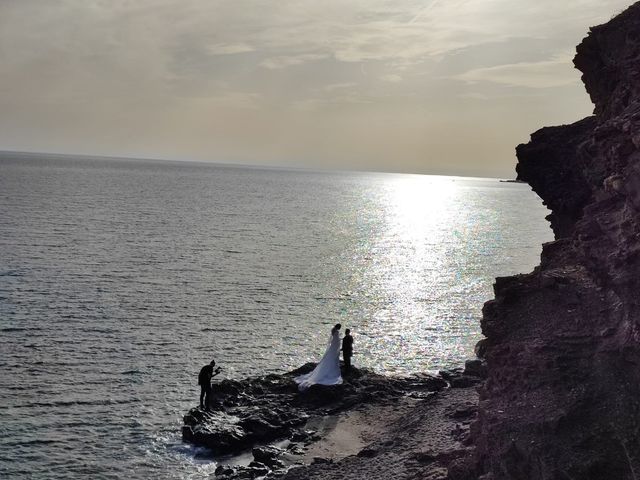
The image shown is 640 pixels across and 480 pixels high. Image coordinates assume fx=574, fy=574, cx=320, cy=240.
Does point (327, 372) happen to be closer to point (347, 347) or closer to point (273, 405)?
point (347, 347)

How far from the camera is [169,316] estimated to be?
42.1 m

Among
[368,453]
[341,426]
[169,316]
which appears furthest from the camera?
[169,316]

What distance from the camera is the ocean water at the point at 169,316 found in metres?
24.3

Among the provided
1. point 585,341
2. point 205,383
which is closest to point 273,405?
point 205,383

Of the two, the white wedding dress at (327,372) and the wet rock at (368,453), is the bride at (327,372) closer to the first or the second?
the white wedding dress at (327,372)

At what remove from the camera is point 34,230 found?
249 feet

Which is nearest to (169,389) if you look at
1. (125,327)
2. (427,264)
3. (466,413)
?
(125,327)

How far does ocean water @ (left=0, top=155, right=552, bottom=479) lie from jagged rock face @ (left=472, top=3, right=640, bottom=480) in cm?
1226

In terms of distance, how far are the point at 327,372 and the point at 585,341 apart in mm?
15867

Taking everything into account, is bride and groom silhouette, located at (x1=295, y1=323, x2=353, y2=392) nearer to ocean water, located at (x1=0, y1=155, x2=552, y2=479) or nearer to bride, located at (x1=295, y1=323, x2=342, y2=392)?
bride, located at (x1=295, y1=323, x2=342, y2=392)

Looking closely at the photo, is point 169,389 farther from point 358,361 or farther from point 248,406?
point 358,361

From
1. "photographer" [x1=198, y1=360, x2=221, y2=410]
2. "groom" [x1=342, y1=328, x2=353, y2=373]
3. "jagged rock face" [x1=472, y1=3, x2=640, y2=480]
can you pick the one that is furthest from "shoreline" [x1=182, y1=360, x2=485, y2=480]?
"jagged rock face" [x1=472, y1=3, x2=640, y2=480]

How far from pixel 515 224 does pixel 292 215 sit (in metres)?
54.7

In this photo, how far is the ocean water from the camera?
24.3 m
